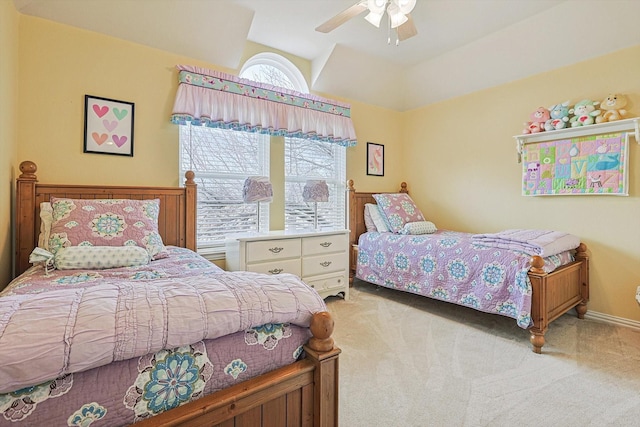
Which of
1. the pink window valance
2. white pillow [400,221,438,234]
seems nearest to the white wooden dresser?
white pillow [400,221,438,234]

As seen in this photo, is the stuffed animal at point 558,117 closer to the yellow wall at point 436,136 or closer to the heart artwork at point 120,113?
the yellow wall at point 436,136

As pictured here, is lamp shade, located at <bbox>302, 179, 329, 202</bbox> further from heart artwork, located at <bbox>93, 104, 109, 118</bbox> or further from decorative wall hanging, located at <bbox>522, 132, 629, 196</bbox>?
decorative wall hanging, located at <bbox>522, 132, 629, 196</bbox>

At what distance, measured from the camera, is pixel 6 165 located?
6.25 feet

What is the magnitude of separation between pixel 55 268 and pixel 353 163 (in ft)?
10.1

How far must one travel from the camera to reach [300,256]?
289 cm

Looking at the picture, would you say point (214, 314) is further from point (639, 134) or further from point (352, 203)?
point (639, 134)

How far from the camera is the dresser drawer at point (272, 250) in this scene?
8.52 feet

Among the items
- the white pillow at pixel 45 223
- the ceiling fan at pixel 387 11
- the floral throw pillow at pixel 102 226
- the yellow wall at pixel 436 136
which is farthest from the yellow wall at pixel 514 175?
the white pillow at pixel 45 223

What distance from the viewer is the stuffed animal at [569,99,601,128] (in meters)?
2.72

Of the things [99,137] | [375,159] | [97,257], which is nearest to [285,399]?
[97,257]

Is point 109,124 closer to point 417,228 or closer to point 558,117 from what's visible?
point 417,228

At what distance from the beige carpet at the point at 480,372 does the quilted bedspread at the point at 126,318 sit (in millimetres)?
883

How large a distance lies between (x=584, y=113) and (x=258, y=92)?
2944 millimetres

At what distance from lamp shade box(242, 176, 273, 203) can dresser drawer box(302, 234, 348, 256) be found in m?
0.55
